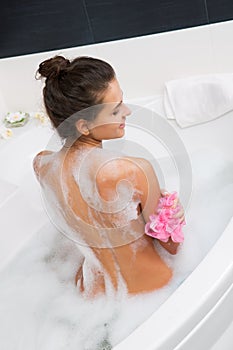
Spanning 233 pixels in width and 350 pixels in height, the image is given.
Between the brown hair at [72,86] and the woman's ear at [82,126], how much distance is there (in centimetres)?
1

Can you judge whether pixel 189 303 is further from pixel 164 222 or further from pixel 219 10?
pixel 219 10

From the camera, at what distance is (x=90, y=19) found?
7.43 feet

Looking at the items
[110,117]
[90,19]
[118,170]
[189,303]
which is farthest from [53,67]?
[90,19]

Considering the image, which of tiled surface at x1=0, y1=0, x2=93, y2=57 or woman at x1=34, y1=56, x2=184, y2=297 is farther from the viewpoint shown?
tiled surface at x1=0, y1=0, x2=93, y2=57

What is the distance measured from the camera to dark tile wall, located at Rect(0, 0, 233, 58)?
7.16 ft

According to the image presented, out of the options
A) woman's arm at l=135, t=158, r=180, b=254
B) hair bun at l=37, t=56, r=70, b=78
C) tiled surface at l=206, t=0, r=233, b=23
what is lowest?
woman's arm at l=135, t=158, r=180, b=254

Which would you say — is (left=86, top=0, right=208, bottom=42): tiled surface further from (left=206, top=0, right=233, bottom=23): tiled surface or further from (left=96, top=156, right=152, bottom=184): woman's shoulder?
(left=96, top=156, right=152, bottom=184): woman's shoulder

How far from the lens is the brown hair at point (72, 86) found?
145 centimetres

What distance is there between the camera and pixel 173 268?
171 cm

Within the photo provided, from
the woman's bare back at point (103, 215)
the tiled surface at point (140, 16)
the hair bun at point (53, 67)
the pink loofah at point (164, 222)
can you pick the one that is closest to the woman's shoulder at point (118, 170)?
the woman's bare back at point (103, 215)

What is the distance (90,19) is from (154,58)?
0.95 feet

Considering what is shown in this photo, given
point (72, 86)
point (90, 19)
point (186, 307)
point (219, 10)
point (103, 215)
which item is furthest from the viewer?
point (90, 19)

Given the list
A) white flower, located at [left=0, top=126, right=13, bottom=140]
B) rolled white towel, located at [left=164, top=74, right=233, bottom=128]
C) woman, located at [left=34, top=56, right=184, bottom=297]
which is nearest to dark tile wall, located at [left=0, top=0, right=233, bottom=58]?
rolled white towel, located at [left=164, top=74, right=233, bottom=128]

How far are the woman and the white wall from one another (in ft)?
2.58
